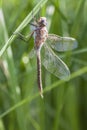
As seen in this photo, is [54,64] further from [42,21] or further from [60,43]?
[42,21]

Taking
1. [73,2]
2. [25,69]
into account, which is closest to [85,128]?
[25,69]

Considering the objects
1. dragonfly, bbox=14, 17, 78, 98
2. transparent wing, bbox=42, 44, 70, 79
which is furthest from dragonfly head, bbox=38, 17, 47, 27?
transparent wing, bbox=42, 44, 70, 79

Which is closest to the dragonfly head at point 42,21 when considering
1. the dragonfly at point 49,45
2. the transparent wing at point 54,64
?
the dragonfly at point 49,45

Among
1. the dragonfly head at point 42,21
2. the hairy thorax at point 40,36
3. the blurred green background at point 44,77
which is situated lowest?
the blurred green background at point 44,77

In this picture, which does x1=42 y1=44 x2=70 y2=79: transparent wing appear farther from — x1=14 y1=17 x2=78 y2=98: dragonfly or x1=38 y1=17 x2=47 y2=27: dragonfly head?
x1=38 y1=17 x2=47 y2=27: dragonfly head

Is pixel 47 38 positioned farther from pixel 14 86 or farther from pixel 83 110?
pixel 83 110

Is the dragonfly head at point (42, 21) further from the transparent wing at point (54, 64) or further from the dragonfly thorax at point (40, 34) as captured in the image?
the transparent wing at point (54, 64)

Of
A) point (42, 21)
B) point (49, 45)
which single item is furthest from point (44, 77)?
point (42, 21)
